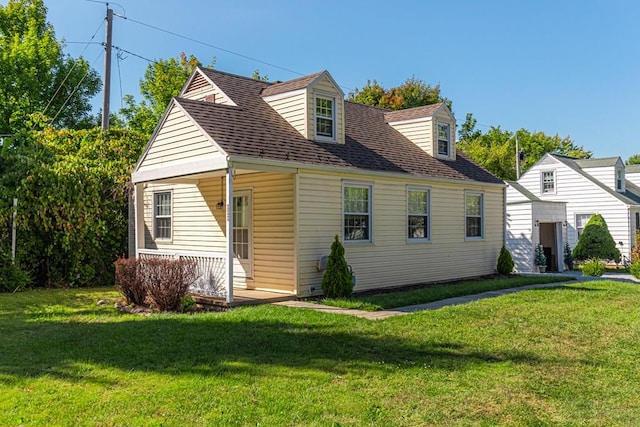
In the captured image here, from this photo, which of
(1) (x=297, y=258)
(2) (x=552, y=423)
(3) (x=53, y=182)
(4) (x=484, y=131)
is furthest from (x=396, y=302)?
(4) (x=484, y=131)

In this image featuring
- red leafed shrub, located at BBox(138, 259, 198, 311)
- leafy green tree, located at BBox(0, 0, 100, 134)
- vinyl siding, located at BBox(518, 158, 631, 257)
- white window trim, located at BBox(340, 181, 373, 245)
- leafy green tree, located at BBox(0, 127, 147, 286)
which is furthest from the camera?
leafy green tree, located at BBox(0, 0, 100, 134)

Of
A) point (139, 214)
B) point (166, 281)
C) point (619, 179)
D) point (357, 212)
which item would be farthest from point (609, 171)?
point (166, 281)

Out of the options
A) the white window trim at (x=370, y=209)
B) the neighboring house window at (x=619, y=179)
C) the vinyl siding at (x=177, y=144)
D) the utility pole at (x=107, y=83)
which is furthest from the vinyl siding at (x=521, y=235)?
the utility pole at (x=107, y=83)

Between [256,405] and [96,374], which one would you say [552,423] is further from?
[96,374]

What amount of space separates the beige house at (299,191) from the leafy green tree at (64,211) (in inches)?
45.1

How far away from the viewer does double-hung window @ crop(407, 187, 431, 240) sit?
559 inches

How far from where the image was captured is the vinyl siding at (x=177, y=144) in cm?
1112

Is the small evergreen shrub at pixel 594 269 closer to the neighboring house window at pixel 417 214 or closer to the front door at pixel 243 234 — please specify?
the neighboring house window at pixel 417 214

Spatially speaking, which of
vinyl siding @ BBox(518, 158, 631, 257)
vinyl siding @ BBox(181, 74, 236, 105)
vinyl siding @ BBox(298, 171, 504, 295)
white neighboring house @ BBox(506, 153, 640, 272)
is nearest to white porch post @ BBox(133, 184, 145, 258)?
Answer: vinyl siding @ BBox(181, 74, 236, 105)

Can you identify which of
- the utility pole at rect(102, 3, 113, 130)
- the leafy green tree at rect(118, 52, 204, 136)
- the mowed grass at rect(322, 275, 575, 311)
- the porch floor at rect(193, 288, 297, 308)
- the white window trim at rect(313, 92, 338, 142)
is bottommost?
the mowed grass at rect(322, 275, 575, 311)

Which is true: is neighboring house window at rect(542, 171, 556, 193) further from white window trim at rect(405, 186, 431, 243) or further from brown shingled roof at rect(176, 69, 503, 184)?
white window trim at rect(405, 186, 431, 243)

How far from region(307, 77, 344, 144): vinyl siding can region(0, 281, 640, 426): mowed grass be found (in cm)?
518

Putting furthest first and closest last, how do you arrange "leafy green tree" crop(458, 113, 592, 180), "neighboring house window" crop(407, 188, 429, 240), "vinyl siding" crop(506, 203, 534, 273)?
"leafy green tree" crop(458, 113, 592, 180)
"vinyl siding" crop(506, 203, 534, 273)
"neighboring house window" crop(407, 188, 429, 240)

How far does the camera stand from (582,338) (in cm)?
769
